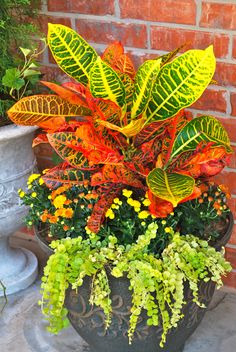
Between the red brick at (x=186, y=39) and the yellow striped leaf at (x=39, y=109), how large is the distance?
0.51 m

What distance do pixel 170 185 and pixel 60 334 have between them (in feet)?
2.87

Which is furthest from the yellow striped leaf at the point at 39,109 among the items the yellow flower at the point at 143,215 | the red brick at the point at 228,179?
the red brick at the point at 228,179

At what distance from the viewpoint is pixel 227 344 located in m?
2.20

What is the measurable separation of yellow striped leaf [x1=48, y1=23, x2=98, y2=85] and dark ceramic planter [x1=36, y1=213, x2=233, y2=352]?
0.61 m

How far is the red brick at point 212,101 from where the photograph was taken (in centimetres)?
220

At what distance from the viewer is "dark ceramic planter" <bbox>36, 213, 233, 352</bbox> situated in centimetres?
185

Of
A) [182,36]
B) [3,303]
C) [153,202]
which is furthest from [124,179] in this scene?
[3,303]

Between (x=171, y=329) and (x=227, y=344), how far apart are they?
1.19 feet

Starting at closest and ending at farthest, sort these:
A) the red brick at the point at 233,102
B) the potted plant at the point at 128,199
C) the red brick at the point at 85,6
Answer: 1. the potted plant at the point at 128,199
2. the red brick at the point at 233,102
3. the red brick at the point at 85,6

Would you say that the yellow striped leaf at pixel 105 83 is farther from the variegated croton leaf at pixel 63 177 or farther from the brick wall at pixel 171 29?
the brick wall at pixel 171 29

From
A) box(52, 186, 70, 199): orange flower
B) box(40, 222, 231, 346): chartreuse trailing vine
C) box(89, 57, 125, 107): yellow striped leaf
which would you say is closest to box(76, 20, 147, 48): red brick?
box(89, 57, 125, 107): yellow striped leaf

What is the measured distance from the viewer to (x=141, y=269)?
175 cm

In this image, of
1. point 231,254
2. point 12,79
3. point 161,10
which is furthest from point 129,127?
point 231,254

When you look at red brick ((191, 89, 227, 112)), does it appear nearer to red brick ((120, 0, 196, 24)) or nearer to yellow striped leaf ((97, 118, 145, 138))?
red brick ((120, 0, 196, 24))
